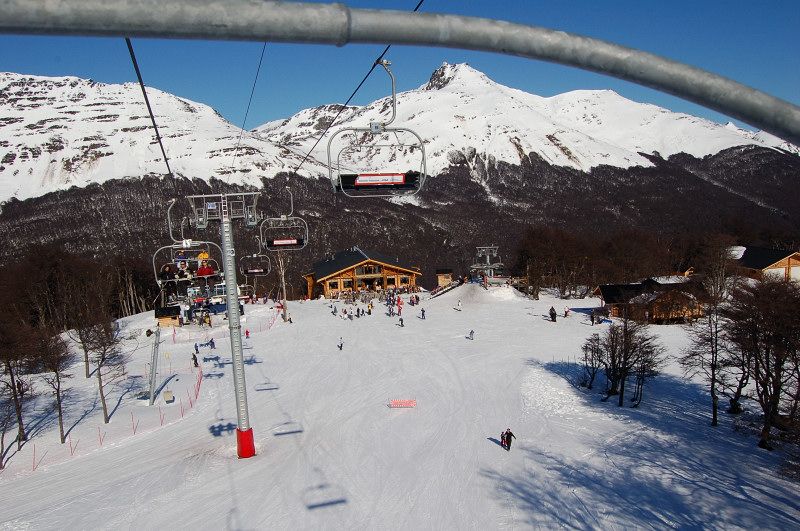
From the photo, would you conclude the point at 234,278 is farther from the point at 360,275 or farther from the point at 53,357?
the point at 360,275

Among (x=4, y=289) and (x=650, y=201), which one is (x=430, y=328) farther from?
(x=650, y=201)

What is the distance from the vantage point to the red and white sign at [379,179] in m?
6.97

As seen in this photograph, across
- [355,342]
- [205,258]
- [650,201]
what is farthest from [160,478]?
[650,201]

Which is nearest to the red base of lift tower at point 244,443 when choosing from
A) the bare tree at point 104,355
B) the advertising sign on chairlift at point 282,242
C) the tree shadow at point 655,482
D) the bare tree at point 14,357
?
the advertising sign on chairlift at point 282,242

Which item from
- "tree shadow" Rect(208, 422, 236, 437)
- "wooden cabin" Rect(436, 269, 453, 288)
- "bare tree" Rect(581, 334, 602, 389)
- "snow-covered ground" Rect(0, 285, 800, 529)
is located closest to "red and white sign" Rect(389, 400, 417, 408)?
"snow-covered ground" Rect(0, 285, 800, 529)

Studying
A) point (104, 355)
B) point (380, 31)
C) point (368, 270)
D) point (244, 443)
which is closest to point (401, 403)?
point (244, 443)

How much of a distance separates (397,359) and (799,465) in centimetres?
2014

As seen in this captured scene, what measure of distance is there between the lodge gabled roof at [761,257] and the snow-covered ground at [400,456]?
145 feet

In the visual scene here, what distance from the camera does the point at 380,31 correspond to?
2.34 meters

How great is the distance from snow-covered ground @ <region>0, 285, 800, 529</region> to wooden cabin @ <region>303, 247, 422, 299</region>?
3340 centimetres

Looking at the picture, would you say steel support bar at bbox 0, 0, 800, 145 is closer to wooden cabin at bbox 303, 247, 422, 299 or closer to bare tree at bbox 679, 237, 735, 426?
bare tree at bbox 679, 237, 735, 426

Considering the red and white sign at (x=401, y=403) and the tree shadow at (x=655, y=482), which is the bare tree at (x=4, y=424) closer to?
the red and white sign at (x=401, y=403)

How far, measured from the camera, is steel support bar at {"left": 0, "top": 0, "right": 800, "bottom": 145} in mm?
1925

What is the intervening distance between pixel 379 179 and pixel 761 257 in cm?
7558
